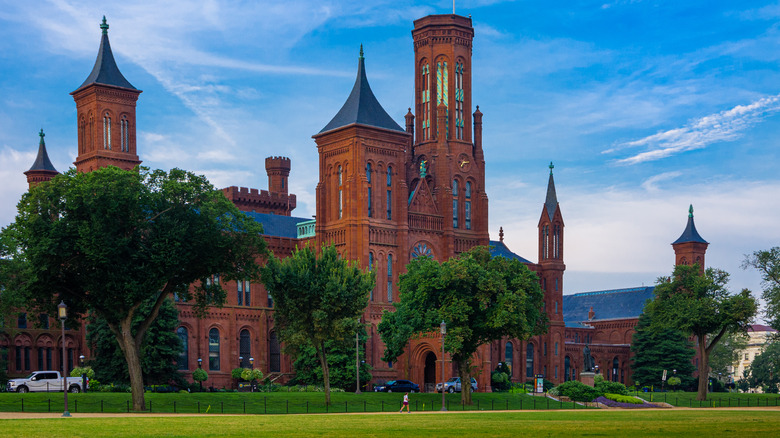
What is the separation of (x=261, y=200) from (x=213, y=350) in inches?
1010

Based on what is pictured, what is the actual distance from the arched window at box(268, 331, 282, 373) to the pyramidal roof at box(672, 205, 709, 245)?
6511 centimetres

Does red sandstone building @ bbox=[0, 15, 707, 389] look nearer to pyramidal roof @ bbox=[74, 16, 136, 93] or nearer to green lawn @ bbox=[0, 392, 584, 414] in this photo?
pyramidal roof @ bbox=[74, 16, 136, 93]

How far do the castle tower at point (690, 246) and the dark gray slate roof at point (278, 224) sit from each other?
5586cm

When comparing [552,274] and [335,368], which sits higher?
[552,274]

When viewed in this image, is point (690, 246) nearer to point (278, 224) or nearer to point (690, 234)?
point (690, 234)

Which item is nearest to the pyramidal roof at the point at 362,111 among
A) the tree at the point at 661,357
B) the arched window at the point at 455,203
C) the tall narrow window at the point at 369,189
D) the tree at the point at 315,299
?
the tall narrow window at the point at 369,189

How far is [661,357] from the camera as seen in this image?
117 m

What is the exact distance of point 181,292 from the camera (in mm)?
60094

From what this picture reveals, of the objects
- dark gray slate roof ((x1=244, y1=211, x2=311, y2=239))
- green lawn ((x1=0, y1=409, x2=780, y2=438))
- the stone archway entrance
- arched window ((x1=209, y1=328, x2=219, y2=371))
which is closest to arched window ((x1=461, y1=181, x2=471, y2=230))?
the stone archway entrance

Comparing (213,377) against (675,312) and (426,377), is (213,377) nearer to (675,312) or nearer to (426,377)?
(426,377)

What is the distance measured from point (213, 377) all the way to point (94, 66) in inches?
1309

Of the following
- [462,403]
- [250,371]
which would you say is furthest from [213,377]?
[462,403]

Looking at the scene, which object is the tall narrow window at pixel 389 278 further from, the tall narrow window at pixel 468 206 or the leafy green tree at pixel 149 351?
the leafy green tree at pixel 149 351

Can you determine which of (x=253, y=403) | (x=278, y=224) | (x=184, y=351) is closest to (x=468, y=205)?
(x=278, y=224)
